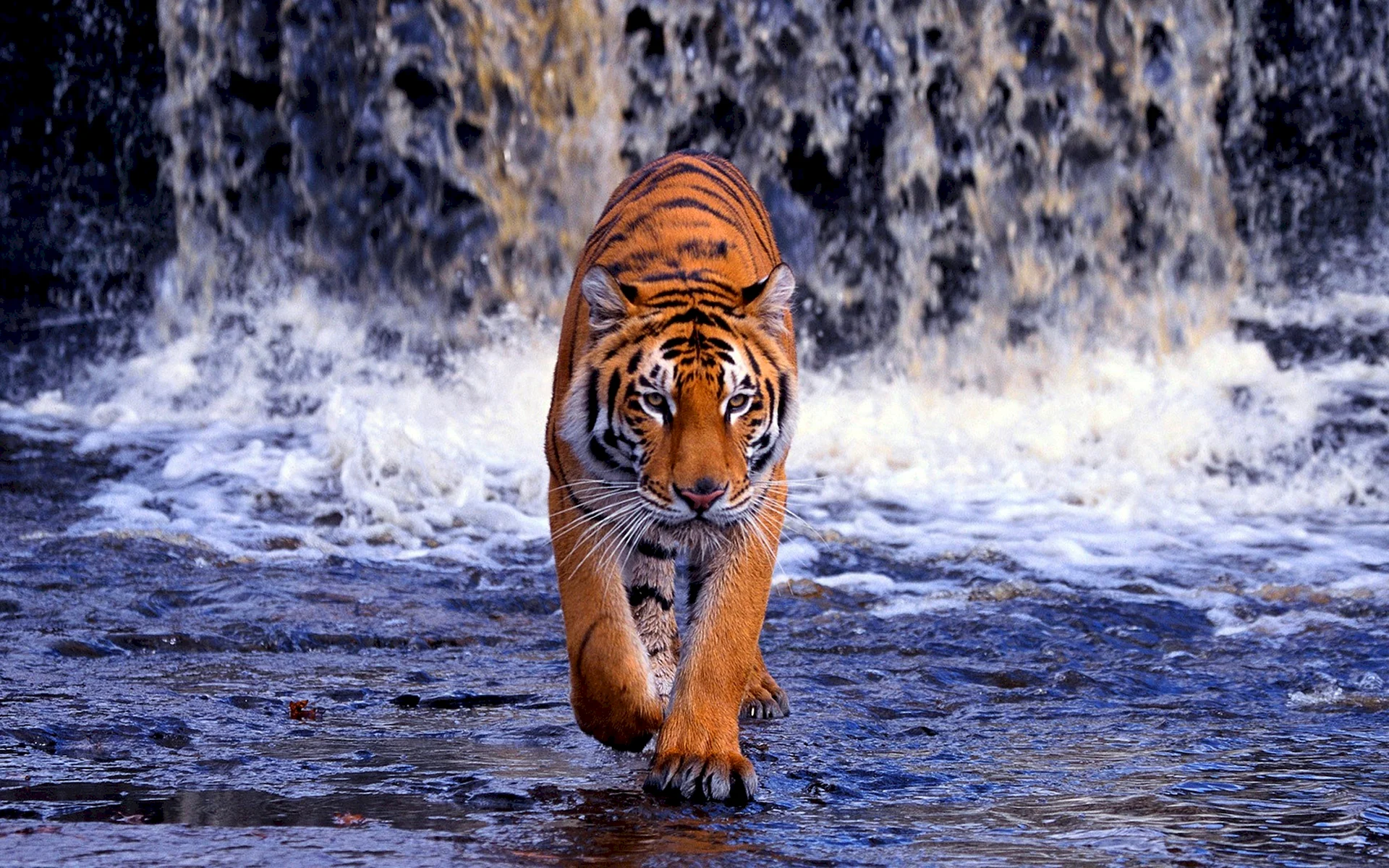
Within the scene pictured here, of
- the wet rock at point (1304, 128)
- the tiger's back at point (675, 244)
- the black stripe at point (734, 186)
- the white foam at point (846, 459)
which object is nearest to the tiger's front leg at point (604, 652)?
the tiger's back at point (675, 244)

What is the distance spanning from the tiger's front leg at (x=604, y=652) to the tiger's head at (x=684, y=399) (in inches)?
5.0

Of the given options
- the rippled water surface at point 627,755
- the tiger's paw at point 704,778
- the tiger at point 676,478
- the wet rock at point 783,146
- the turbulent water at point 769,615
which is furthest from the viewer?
the wet rock at point 783,146

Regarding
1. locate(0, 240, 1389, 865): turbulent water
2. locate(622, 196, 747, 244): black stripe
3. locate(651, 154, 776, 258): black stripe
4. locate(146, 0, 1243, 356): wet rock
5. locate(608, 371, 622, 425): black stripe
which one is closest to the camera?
locate(0, 240, 1389, 865): turbulent water

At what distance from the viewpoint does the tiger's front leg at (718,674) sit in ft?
9.34

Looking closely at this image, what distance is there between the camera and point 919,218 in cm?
1062

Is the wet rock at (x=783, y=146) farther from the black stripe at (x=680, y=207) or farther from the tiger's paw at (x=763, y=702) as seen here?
the tiger's paw at (x=763, y=702)

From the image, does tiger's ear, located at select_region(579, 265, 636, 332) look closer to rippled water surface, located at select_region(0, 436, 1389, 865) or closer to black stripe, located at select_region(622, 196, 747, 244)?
black stripe, located at select_region(622, 196, 747, 244)

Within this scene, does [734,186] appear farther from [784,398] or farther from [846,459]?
[846,459]

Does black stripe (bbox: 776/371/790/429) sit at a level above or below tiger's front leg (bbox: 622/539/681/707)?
above

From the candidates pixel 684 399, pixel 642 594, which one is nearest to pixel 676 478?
pixel 684 399

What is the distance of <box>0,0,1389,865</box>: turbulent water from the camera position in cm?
286

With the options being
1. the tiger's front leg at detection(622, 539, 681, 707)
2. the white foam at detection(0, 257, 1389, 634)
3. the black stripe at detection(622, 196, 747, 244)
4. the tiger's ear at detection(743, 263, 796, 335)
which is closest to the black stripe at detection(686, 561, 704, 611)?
the tiger's front leg at detection(622, 539, 681, 707)

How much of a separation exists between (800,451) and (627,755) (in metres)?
5.37

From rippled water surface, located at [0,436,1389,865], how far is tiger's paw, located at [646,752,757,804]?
0.12 ft
